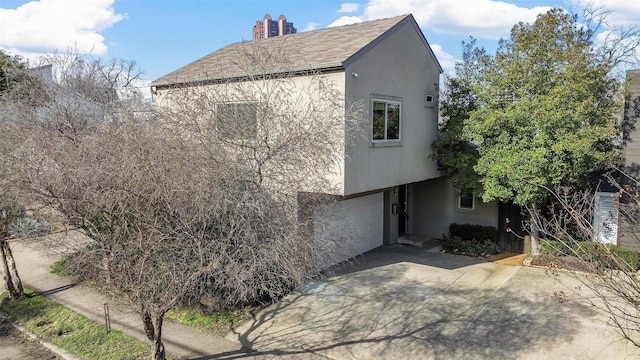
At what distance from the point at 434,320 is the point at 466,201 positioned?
7.72 meters

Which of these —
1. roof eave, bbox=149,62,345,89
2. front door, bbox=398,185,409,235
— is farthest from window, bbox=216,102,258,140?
front door, bbox=398,185,409,235

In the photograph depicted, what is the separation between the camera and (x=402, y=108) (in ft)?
41.0

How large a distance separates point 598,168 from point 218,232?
38.0 feet

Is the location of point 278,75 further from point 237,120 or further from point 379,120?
point 379,120

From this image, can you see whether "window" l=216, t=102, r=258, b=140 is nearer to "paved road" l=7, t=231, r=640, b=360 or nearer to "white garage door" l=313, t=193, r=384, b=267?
"white garage door" l=313, t=193, r=384, b=267

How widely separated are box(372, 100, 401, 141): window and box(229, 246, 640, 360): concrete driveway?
A: 3911 millimetres

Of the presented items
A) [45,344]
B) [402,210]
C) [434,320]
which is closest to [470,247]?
[402,210]

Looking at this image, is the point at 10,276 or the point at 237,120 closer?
the point at 237,120

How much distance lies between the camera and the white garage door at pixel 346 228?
8.09 meters

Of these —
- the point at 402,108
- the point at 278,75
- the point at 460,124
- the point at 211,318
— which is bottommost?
the point at 211,318

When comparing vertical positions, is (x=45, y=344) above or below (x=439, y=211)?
below

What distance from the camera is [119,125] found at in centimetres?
767

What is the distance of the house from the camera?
1020 centimetres

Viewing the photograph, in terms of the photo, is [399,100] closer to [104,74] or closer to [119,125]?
[119,125]
